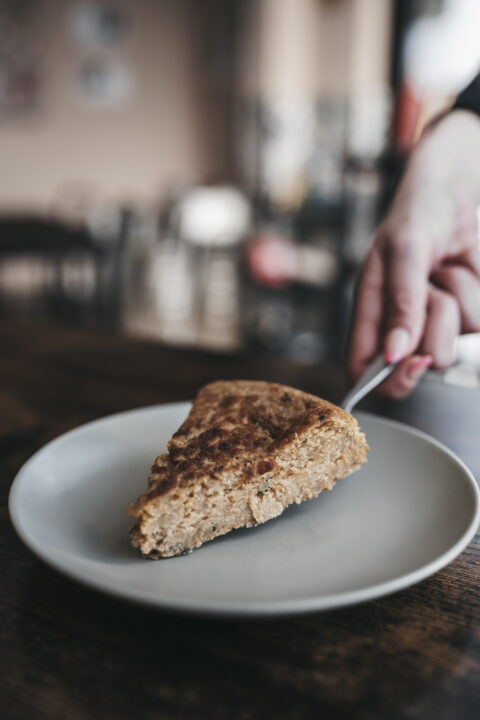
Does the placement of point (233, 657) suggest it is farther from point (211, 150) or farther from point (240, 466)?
point (211, 150)

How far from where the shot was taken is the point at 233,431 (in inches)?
22.3

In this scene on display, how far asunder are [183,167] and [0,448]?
605 cm

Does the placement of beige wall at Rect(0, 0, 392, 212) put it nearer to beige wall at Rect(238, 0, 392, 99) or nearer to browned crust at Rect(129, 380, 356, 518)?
beige wall at Rect(238, 0, 392, 99)

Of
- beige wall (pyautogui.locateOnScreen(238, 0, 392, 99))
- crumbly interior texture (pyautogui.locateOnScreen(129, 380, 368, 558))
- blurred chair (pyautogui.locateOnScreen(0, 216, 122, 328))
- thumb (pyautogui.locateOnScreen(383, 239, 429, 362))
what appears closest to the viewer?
crumbly interior texture (pyautogui.locateOnScreen(129, 380, 368, 558))

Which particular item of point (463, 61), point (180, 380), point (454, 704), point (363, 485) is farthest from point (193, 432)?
point (463, 61)

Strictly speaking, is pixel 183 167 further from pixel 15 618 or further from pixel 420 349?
pixel 15 618

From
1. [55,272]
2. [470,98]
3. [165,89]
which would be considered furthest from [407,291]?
[165,89]

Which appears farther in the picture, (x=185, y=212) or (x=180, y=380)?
(x=185, y=212)

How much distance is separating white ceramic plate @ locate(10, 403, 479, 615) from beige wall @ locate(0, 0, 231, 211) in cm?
470

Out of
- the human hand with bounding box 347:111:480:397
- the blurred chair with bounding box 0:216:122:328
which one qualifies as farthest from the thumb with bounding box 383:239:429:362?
the blurred chair with bounding box 0:216:122:328

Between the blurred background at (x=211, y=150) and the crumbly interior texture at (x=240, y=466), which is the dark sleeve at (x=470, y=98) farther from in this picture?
the blurred background at (x=211, y=150)

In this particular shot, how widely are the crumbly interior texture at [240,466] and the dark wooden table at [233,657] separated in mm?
66

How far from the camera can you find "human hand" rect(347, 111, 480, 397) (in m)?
0.99

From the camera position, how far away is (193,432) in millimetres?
577
